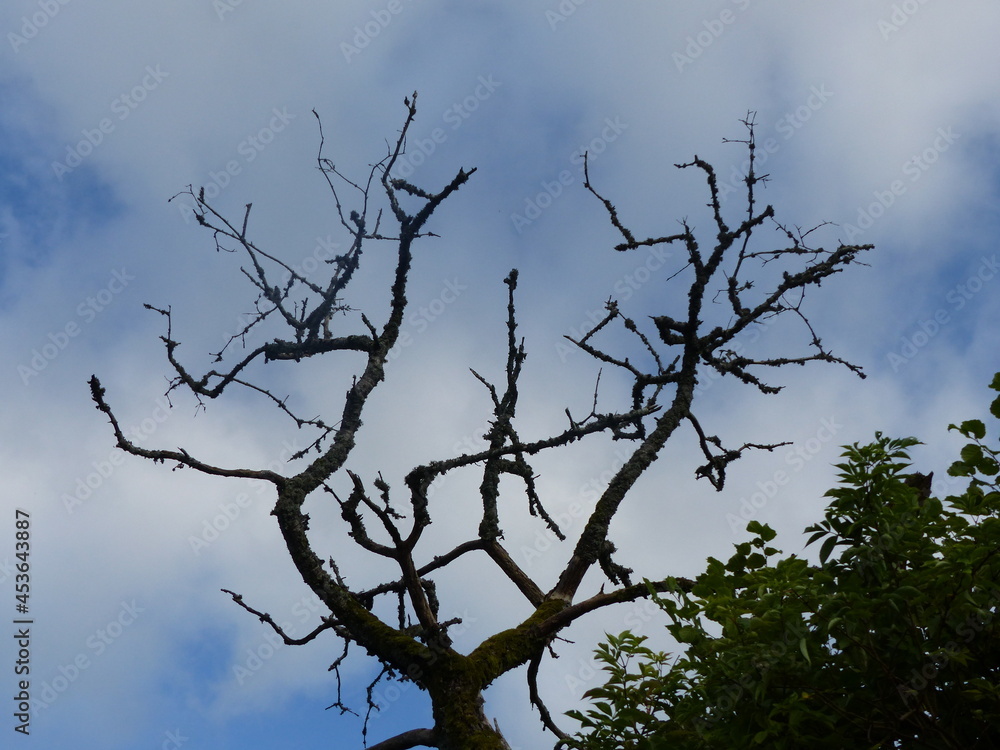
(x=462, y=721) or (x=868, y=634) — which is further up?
(x=462, y=721)

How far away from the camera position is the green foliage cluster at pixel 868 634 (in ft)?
8.70

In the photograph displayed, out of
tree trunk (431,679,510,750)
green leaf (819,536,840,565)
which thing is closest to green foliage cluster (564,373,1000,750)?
green leaf (819,536,840,565)

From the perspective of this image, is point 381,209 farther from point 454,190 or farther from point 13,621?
point 13,621

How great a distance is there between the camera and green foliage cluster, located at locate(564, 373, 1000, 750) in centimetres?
265

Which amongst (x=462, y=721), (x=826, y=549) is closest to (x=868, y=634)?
(x=826, y=549)

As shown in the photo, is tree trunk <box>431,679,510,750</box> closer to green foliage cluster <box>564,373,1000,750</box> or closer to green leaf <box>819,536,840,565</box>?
green foliage cluster <box>564,373,1000,750</box>

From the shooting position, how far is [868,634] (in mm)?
2670

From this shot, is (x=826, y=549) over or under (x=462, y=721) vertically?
under

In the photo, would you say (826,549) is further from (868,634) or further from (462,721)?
(462,721)

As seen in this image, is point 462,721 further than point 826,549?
Yes

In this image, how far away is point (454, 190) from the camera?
23.2 feet

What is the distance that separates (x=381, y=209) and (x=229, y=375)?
6.75 feet

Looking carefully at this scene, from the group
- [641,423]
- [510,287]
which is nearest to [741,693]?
[641,423]

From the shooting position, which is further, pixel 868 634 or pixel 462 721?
pixel 462 721
